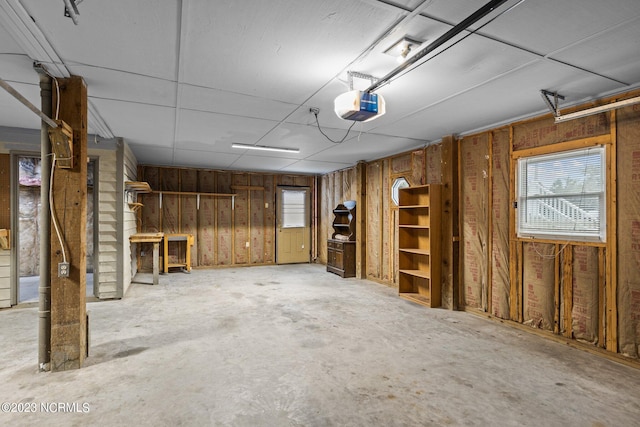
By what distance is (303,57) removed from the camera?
2330 millimetres

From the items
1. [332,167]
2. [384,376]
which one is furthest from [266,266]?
[384,376]

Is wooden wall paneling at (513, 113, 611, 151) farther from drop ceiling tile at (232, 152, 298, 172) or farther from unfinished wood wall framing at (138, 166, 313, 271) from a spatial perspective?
unfinished wood wall framing at (138, 166, 313, 271)

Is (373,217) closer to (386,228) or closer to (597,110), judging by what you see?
(386,228)

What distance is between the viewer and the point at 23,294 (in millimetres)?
5109

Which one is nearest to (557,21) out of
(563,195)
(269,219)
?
(563,195)

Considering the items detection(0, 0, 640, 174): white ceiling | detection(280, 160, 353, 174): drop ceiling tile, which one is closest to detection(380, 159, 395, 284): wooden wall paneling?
detection(280, 160, 353, 174): drop ceiling tile

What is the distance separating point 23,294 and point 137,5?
558 cm

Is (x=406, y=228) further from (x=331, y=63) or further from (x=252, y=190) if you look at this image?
(x=252, y=190)

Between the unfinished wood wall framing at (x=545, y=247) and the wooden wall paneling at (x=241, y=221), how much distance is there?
443 cm

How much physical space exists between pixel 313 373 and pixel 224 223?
595 centimetres

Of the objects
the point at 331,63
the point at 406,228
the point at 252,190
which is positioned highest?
the point at 331,63

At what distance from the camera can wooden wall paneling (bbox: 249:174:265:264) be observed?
27.3 feet

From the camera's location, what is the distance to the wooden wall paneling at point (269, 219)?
847cm

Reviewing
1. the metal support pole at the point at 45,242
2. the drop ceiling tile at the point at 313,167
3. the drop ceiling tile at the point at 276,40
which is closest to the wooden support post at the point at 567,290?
the drop ceiling tile at the point at 276,40
